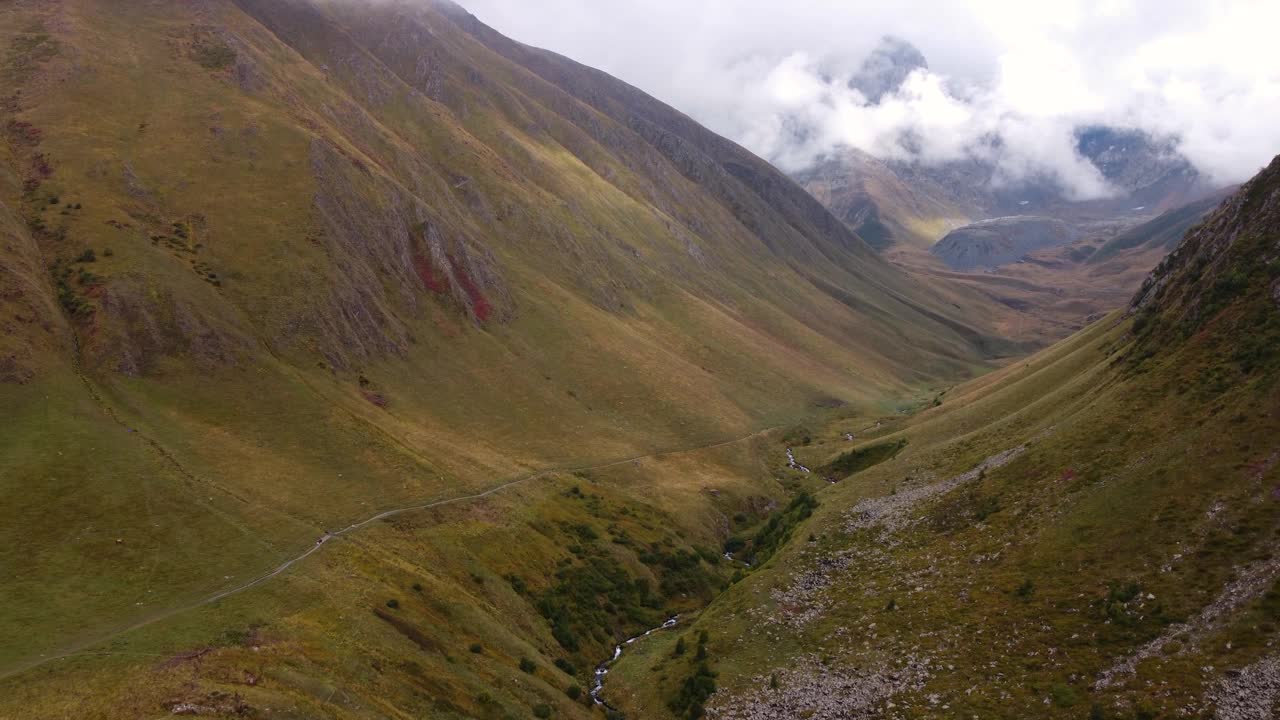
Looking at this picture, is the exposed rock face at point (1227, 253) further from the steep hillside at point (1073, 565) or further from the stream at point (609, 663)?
the stream at point (609, 663)

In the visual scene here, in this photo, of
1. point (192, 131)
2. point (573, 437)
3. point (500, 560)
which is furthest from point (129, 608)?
point (192, 131)

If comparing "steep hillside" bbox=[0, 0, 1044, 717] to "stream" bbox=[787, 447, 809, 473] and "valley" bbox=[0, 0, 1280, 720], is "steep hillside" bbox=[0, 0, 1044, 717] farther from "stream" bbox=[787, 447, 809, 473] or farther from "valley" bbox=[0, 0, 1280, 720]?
"stream" bbox=[787, 447, 809, 473]

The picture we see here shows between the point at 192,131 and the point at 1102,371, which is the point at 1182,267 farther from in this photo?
the point at 192,131

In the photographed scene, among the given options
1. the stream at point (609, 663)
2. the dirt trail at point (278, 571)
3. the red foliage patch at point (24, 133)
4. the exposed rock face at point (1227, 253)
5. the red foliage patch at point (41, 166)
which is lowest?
the stream at point (609, 663)

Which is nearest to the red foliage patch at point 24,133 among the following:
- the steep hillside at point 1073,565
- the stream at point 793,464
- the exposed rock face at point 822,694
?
the steep hillside at point 1073,565

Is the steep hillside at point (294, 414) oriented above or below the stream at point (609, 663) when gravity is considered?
above

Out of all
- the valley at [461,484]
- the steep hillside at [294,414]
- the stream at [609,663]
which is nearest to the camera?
the valley at [461,484]

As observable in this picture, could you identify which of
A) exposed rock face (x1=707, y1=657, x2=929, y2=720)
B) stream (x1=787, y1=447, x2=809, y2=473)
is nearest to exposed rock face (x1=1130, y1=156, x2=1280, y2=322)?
exposed rock face (x1=707, y1=657, x2=929, y2=720)
